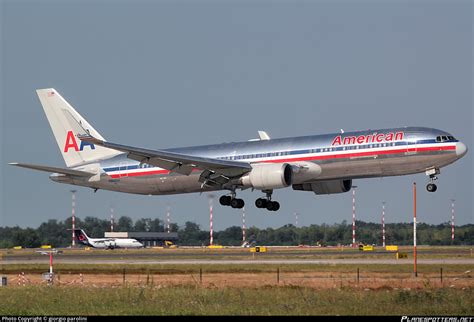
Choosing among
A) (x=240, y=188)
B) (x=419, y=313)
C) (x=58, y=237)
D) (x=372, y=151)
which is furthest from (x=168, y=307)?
(x=58, y=237)

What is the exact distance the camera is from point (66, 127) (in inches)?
3177

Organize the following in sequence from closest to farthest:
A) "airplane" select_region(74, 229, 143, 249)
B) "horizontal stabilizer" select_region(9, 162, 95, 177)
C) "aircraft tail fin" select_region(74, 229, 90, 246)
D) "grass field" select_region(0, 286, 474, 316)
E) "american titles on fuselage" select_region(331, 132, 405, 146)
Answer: "grass field" select_region(0, 286, 474, 316) → "american titles on fuselage" select_region(331, 132, 405, 146) → "horizontal stabilizer" select_region(9, 162, 95, 177) → "aircraft tail fin" select_region(74, 229, 90, 246) → "airplane" select_region(74, 229, 143, 249)

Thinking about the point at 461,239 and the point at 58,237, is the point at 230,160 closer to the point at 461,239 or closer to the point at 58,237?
the point at 461,239

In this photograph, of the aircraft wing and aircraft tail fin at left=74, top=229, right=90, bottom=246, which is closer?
the aircraft wing

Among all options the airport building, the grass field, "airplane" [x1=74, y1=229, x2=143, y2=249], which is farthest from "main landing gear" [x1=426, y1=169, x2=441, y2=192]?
the airport building

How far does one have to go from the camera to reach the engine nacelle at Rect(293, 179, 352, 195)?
2815 inches

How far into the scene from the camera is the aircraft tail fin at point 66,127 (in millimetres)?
79000

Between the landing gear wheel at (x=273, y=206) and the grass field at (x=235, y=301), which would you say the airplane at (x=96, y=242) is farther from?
the grass field at (x=235, y=301)

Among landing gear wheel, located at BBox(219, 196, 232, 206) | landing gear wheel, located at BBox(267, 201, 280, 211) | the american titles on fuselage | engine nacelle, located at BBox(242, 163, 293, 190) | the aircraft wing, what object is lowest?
landing gear wheel, located at BBox(267, 201, 280, 211)

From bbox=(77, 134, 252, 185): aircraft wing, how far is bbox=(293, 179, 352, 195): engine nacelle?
6.73m

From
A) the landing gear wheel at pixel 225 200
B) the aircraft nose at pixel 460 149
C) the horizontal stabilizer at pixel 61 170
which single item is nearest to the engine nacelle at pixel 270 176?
the landing gear wheel at pixel 225 200

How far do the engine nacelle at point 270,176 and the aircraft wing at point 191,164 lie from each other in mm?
856

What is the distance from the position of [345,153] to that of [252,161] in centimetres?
810

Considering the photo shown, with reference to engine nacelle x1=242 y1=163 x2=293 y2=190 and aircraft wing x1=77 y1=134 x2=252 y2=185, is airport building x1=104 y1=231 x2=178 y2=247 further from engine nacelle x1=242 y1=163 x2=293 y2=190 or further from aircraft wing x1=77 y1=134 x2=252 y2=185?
engine nacelle x1=242 y1=163 x2=293 y2=190
